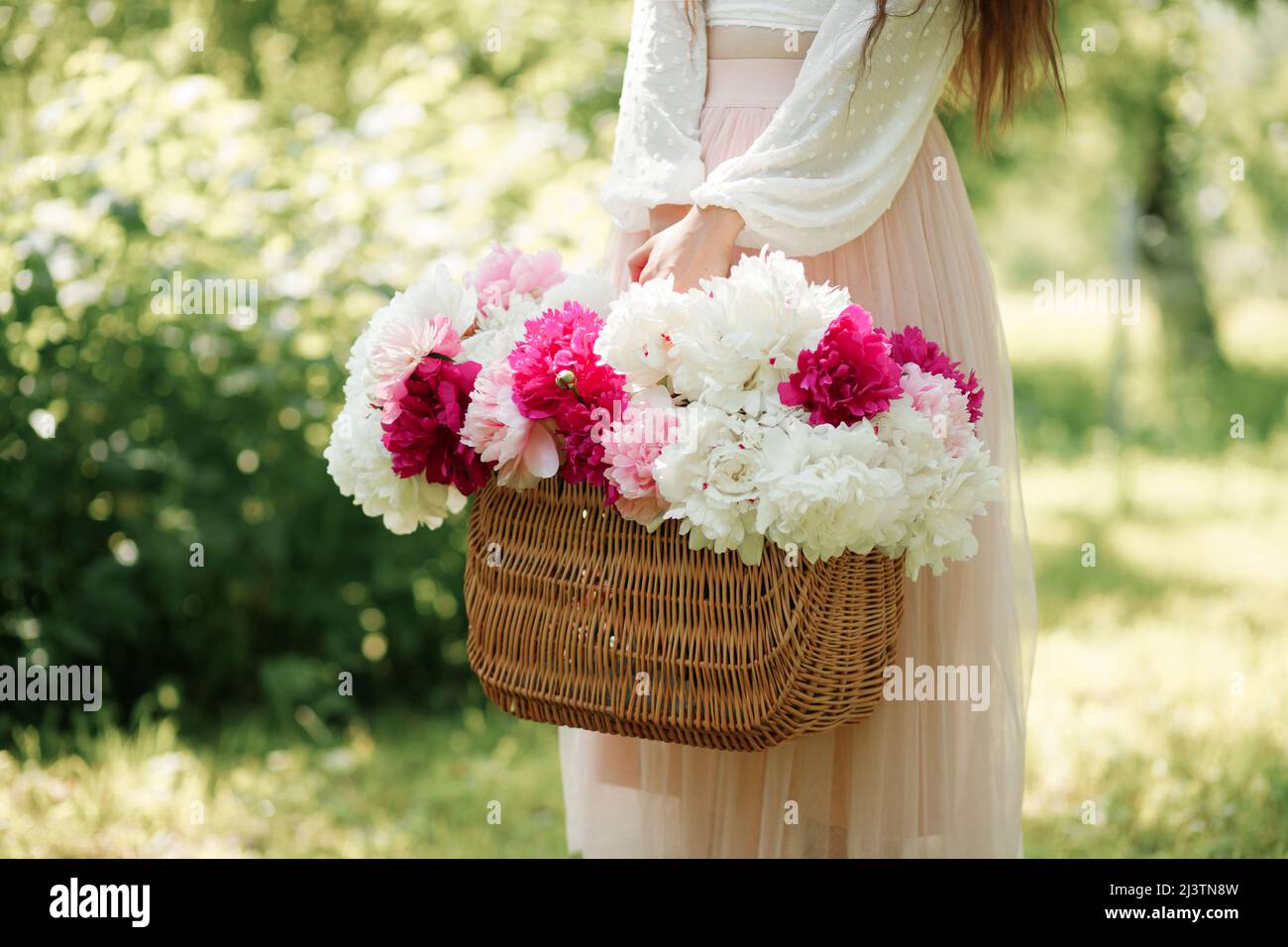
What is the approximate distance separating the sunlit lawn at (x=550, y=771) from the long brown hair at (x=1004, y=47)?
162cm

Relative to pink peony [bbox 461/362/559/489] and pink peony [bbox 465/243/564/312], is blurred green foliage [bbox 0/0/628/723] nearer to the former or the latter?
pink peony [bbox 465/243/564/312]

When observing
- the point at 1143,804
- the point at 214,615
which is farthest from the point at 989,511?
the point at 214,615

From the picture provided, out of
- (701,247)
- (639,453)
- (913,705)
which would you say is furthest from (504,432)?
(913,705)

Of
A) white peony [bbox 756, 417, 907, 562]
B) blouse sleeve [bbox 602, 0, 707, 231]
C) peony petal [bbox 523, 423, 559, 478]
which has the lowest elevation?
white peony [bbox 756, 417, 907, 562]

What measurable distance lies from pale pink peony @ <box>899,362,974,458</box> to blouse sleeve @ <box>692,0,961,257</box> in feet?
1.06

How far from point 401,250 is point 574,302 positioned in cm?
182

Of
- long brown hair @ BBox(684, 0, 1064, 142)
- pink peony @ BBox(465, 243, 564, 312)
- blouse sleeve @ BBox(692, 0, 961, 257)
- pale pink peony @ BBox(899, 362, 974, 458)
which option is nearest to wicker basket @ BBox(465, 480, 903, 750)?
pale pink peony @ BBox(899, 362, 974, 458)

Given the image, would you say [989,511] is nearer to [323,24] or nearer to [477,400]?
[477,400]

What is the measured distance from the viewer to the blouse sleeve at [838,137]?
188 cm

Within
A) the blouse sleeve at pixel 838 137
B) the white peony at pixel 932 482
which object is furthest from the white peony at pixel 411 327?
the white peony at pixel 932 482

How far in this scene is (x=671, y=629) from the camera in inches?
67.4

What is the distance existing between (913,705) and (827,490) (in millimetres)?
609

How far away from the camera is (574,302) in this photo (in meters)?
1.83

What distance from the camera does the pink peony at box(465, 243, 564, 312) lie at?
1.99 metres
